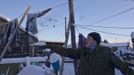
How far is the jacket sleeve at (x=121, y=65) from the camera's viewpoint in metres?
4.56

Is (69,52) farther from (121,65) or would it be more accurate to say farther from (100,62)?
(121,65)

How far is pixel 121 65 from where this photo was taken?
4617 millimetres

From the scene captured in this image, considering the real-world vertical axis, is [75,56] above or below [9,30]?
below

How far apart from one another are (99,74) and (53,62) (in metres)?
2.70

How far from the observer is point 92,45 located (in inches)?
191

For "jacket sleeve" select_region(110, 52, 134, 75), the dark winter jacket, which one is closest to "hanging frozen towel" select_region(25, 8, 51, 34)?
the dark winter jacket

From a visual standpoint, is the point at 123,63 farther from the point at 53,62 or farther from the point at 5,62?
the point at 5,62

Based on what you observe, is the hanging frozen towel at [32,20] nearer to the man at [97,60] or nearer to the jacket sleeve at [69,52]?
the jacket sleeve at [69,52]

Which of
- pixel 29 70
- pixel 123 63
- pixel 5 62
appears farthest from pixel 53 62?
pixel 5 62

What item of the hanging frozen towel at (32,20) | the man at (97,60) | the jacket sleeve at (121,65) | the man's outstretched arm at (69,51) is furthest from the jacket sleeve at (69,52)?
the hanging frozen towel at (32,20)

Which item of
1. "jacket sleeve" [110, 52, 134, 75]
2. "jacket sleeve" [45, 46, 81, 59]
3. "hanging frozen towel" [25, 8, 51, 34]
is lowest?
"jacket sleeve" [110, 52, 134, 75]

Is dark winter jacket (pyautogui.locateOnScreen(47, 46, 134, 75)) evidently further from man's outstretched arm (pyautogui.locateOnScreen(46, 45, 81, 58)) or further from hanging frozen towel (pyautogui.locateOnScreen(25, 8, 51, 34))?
hanging frozen towel (pyautogui.locateOnScreen(25, 8, 51, 34))

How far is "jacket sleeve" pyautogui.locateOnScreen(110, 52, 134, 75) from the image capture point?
4562 mm

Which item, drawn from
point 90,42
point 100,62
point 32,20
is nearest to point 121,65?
point 100,62
